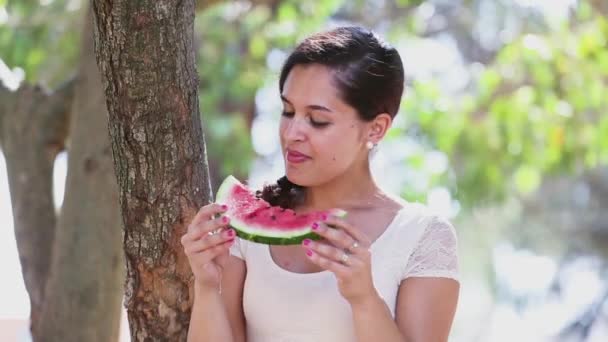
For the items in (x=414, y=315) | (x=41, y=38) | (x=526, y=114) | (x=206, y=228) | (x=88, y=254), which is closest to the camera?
(x=206, y=228)

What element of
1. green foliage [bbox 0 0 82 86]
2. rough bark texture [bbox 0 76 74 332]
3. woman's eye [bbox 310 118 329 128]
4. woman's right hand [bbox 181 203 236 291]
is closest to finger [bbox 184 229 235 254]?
woman's right hand [bbox 181 203 236 291]

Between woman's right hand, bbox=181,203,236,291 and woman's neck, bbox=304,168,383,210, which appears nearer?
woman's right hand, bbox=181,203,236,291

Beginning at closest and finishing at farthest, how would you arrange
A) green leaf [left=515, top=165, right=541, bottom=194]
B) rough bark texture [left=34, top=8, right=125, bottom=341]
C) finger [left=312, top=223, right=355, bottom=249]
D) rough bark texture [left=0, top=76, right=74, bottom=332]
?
finger [left=312, top=223, right=355, bottom=249] < rough bark texture [left=34, top=8, right=125, bottom=341] < rough bark texture [left=0, top=76, right=74, bottom=332] < green leaf [left=515, top=165, right=541, bottom=194]

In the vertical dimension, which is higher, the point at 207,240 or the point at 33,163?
the point at 207,240

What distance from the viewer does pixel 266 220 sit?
→ 3072 mm

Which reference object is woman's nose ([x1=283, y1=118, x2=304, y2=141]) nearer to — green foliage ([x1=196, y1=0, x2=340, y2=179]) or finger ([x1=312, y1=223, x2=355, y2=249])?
finger ([x1=312, y1=223, x2=355, y2=249])

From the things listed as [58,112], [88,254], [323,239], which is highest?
[58,112]

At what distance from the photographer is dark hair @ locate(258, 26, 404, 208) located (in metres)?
3.09

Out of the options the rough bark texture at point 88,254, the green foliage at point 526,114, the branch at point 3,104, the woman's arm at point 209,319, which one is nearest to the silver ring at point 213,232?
the woman's arm at point 209,319

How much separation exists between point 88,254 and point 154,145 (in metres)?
1.97

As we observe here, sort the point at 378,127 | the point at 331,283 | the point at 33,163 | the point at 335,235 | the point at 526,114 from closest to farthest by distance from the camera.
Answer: the point at 335,235, the point at 331,283, the point at 378,127, the point at 33,163, the point at 526,114

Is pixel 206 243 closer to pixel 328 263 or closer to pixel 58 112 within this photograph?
pixel 328 263

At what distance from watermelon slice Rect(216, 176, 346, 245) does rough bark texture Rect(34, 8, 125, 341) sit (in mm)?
1938

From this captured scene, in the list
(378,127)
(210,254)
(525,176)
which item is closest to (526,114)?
(525,176)
